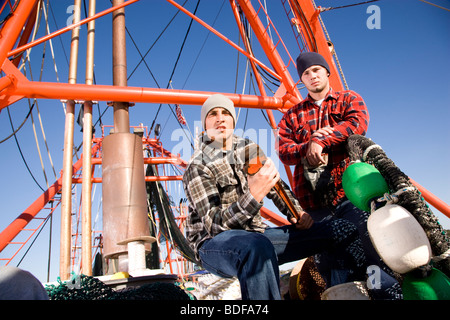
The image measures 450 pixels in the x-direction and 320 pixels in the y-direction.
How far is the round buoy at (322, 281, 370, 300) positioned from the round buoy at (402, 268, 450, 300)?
476 mm

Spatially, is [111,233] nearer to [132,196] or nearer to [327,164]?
[132,196]

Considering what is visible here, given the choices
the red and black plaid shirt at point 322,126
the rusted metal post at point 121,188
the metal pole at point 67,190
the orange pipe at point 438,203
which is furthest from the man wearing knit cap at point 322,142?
the metal pole at point 67,190

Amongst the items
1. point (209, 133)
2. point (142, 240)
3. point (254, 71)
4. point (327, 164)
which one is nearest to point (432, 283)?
point (327, 164)

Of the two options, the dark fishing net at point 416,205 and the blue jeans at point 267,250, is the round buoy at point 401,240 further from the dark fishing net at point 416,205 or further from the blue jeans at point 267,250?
the blue jeans at point 267,250

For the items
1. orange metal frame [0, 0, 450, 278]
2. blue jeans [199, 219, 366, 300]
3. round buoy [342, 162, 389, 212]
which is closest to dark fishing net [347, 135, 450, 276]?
round buoy [342, 162, 389, 212]

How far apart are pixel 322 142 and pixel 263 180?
0.66 m

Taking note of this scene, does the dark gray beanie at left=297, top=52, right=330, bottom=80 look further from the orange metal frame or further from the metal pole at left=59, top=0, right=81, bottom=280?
the metal pole at left=59, top=0, right=81, bottom=280

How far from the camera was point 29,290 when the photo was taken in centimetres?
83

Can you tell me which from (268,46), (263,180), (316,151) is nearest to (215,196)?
(263,180)

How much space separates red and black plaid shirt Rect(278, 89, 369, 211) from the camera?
2080mm

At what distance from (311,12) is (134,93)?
313 centimetres

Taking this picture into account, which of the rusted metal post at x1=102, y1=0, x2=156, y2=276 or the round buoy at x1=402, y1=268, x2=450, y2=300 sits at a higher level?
the rusted metal post at x1=102, y1=0, x2=156, y2=276

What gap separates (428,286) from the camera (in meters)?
1.23
